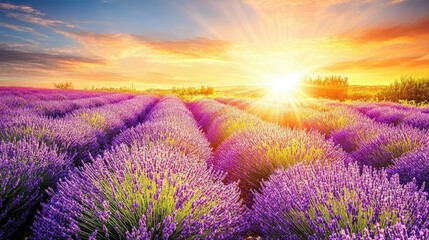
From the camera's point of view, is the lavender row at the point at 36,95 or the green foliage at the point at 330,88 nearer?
the lavender row at the point at 36,95

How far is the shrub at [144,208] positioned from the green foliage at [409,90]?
86.5ft

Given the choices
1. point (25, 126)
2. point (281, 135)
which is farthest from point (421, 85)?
point (25, 126)

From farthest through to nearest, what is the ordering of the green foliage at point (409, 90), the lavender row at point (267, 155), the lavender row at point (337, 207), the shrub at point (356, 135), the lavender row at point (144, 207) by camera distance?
the green foliage at point (409, 90) < the shrub at point (356, 135) < the lavender row at point (267, 155) < the lavender row at point (144, 207) < the lavender row at point (337, 207)

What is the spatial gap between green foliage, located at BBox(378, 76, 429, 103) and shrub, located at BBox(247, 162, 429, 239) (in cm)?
2597

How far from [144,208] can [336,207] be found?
3.38 feet

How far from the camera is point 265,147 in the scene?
140 inches

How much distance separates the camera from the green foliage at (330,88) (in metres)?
34.1

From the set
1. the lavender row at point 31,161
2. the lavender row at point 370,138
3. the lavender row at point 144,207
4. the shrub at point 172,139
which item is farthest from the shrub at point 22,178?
the lavender row at point 370,138

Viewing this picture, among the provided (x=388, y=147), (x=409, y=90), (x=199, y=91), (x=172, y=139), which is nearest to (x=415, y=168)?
(x=388, y=147)

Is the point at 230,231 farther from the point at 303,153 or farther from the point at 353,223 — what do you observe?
the point at 303,153

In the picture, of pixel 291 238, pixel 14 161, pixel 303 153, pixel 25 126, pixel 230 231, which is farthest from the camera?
pixel 25 126

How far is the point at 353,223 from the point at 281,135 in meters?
2.22

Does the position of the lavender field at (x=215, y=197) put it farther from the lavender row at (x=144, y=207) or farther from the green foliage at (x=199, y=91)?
the green foliage at (x=199, y=91)

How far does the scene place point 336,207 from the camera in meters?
1.77
